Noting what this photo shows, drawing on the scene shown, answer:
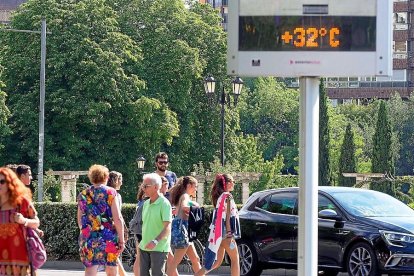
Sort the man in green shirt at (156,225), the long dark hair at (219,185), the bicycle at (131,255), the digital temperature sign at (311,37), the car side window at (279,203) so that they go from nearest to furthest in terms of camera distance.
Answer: the digital temperature sign at (311,37), the man in green shirt at (156,225), the long dark hair at (219,185), the car side window at (279,203), the bicycle at (131,255)

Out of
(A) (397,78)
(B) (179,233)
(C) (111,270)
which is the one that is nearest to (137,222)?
(B) (179,233)

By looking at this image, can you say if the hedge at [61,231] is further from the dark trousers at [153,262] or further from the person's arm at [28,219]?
the person's arm at [28,219]

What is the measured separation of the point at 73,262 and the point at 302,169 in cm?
1947

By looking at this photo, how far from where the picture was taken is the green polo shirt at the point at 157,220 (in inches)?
656

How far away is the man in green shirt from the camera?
16578 mm

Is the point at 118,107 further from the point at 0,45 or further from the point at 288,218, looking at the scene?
the point at 288,218

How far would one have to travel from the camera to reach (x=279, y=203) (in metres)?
23.4

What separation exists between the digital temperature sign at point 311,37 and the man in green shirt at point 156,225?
5.86 metres

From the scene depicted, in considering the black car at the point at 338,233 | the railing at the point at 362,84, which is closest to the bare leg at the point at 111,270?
the black car at the point at 338,233

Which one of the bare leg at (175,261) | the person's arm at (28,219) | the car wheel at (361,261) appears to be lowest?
the car wheel at (361,261)

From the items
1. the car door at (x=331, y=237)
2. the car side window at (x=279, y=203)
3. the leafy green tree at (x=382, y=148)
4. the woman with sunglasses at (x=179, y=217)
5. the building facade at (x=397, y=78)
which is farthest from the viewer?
the building facade at (x=397, y=78)

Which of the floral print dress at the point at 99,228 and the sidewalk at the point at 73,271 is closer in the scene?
the floral print dress at the point at 99,228

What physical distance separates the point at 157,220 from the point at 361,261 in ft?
19.8

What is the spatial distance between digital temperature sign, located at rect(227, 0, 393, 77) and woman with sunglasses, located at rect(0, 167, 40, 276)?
280 cm
